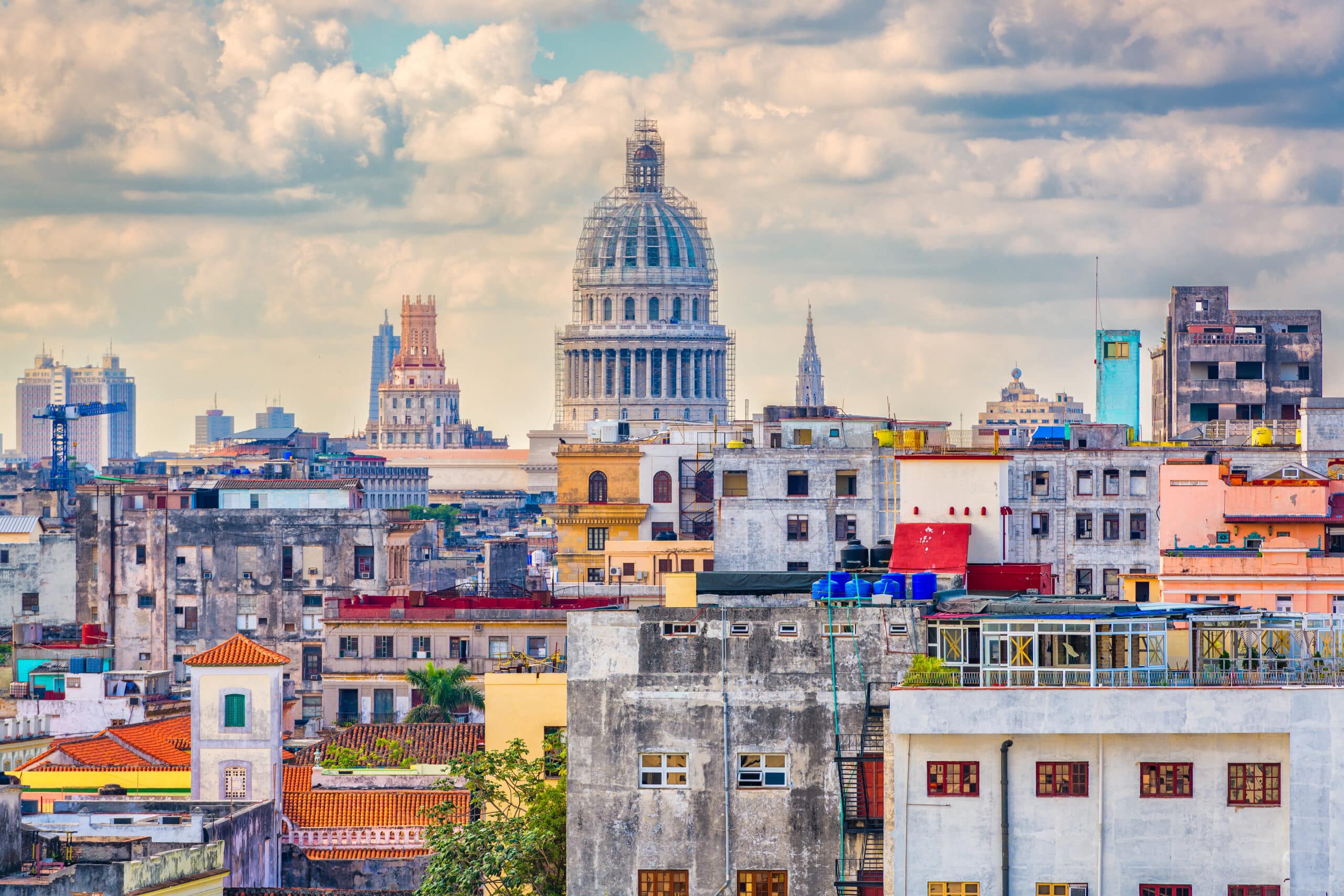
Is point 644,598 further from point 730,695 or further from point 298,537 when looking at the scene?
point 730,695

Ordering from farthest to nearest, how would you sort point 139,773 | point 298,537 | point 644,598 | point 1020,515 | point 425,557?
point 425,557, point 298,537, point 644,598, point 1020,515, point 139,773

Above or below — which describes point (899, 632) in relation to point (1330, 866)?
above

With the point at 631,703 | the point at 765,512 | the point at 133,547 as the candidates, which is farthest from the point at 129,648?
the point at 631,703

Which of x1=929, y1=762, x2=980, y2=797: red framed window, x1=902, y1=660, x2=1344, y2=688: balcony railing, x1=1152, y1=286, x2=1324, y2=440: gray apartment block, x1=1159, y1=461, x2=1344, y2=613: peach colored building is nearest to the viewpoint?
x1=929, y1=762, x2=980, y2=797: red framed window

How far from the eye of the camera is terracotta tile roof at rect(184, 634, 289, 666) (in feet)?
216

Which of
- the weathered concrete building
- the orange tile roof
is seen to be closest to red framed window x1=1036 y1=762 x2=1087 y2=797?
the orange tile roof

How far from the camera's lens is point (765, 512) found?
262 feet

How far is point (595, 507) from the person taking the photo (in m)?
105

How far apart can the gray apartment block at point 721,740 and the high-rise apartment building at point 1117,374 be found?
73.5m

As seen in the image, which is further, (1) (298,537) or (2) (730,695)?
(1) (298,537)

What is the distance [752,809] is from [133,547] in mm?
80014

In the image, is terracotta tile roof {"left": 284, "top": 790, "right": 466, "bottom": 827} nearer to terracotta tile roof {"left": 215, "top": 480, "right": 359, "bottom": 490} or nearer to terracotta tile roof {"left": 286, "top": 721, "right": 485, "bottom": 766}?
terracotta tile roof {"left": 286, "top": 721, "right": 485, "bottom": 766}

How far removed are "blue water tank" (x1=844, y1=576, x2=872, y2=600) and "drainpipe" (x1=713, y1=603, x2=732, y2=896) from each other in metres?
2.22

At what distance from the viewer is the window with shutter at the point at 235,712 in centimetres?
6556
